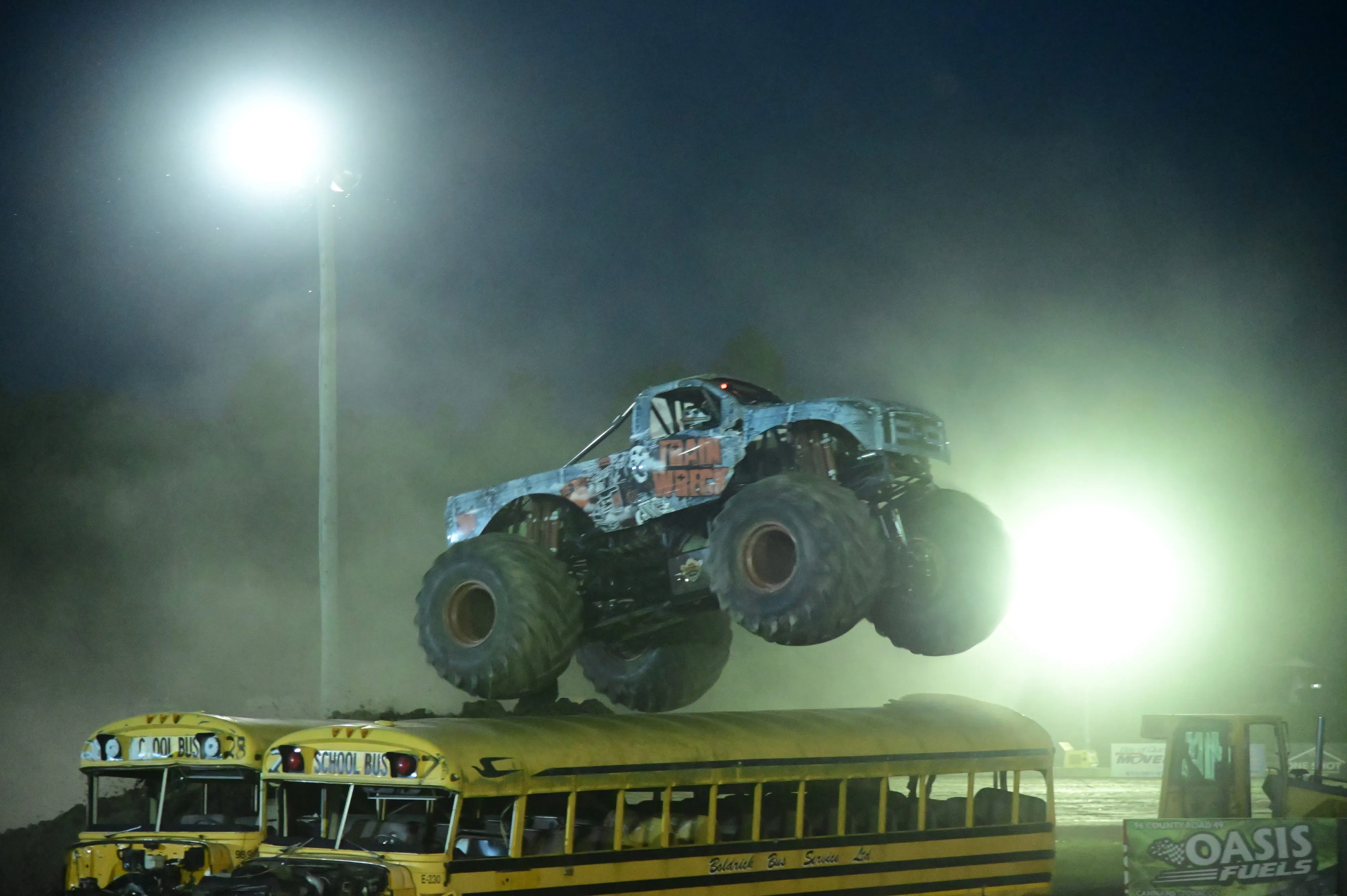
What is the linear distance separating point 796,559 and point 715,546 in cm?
73

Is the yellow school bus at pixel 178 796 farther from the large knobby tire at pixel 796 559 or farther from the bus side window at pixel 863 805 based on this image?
the bus side window at pixel 863 805

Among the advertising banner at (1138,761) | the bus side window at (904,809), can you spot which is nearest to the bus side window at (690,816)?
the bus side window at (904,809)

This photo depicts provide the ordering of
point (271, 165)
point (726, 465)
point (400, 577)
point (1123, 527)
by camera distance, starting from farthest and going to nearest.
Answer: point (400, 577) < point (1123, 527) < point (271, 165) < point (726, 465)

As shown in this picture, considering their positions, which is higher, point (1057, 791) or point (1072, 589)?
point (1072, 589)

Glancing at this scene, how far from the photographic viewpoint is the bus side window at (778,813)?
10812mm

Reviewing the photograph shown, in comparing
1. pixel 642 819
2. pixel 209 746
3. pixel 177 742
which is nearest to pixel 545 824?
pixel 642 819

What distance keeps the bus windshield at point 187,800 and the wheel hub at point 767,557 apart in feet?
14.6

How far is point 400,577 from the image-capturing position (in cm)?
2175

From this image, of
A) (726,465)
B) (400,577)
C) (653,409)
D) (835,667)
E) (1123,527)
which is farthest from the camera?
(835,667)

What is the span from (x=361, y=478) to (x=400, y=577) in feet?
8.21

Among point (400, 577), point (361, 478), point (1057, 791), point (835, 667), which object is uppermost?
point (361, 478)

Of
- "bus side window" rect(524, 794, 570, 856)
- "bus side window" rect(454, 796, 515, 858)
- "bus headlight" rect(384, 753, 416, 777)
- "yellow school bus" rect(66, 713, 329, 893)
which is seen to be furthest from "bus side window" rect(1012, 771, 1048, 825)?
"yellow school bus" rect(66, 713, 329, 893)

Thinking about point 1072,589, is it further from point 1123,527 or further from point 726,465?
point 726,465

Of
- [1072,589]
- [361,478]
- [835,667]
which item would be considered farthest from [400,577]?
[1072,589]
